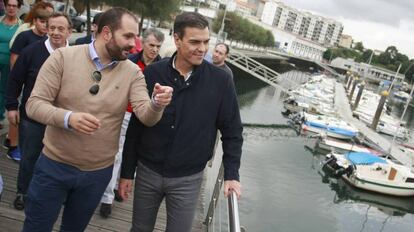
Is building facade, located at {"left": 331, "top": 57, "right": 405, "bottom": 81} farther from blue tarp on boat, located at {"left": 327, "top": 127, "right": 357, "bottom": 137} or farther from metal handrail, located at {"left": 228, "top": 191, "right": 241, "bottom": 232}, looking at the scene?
metal handrail, located at {"left": 228, "top": 191, "right": 241, "bottom": 232}

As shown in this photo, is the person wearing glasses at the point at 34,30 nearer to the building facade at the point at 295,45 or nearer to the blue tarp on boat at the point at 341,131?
the blue tarp on boat at the point at 341,131

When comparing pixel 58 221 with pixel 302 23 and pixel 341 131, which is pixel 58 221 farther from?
pixel 302 23

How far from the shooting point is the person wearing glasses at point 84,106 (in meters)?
2.17

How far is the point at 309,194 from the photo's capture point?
16.4 meters

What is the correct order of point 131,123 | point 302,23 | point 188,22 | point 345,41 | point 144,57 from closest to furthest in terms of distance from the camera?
point 188,22, point 131,123, point 144,57, point 302,23, point 345,41

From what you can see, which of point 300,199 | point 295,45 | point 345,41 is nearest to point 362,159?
point 300,199

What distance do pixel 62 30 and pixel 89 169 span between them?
1404 mm

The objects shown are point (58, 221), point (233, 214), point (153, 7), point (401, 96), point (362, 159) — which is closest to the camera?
point (233, 214)

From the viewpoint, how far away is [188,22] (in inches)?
92.7

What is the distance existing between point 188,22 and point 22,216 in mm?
2367

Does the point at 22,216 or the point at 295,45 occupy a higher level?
the point at 295,45

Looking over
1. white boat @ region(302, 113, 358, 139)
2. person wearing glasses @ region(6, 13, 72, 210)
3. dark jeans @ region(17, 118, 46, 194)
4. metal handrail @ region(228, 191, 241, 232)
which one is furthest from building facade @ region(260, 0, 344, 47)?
metal handrail @ region(228, 191, 241, 232)

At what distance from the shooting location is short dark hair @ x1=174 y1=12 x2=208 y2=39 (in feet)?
7.72

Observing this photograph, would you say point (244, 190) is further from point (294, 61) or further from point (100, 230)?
point (294, 61)
